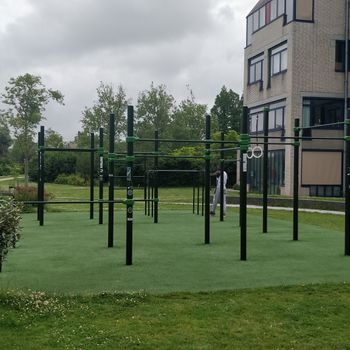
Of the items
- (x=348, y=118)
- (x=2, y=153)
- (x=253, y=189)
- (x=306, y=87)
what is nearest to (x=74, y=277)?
(x=348, y=118)

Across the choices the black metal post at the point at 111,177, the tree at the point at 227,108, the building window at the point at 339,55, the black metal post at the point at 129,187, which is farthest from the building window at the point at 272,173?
the tree at the point at 227,108

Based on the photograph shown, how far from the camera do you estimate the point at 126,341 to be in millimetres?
4719

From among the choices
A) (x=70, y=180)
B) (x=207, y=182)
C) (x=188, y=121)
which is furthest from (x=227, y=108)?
(x=207, y=182)

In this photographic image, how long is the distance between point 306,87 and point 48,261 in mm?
24163

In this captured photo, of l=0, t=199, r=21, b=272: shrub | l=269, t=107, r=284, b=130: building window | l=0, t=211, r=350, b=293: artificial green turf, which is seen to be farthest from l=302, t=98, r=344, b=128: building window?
l=0, t=199, r=21, b=272: shrub

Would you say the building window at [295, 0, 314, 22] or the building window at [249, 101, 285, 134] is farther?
the building window at [249, 101, 285, 134]

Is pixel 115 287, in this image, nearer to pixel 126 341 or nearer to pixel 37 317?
pixel 37 317

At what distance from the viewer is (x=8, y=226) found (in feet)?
18.6

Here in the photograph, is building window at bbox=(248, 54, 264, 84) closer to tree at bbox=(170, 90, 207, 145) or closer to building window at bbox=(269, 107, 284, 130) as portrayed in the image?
building window at bbox=(269, 107, 284, 130)

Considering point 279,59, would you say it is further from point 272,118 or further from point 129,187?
point 129,187

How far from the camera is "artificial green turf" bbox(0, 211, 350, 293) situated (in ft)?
22.7

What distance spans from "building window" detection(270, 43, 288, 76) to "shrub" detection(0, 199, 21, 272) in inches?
1054

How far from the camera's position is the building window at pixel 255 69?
112 ft

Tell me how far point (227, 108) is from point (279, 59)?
44.2m
